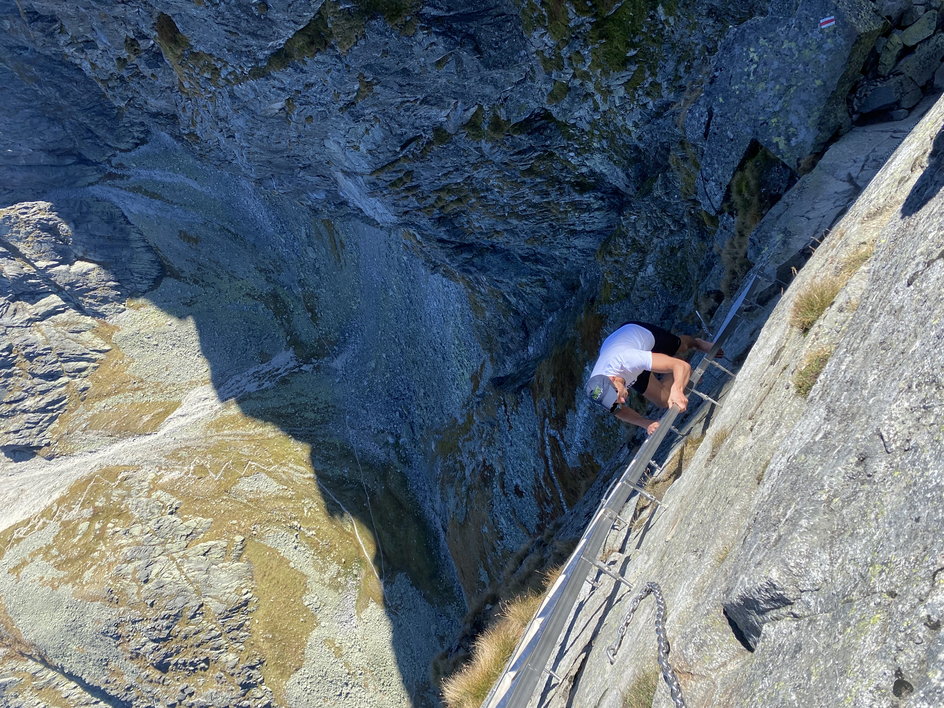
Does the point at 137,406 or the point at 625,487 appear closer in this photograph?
the point at 625,487

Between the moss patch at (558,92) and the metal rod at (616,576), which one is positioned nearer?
the metal rod at (616,576)

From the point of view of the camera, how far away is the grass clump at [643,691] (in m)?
5.15

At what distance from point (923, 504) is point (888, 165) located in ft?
18.5

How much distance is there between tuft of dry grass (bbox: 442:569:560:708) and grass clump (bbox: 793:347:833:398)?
6.61 m

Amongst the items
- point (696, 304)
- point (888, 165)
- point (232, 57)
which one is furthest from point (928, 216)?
point (232, 57)

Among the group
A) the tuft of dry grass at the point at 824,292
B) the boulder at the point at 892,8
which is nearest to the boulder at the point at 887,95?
the boulder at the point at 892,8

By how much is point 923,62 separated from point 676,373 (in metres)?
5.74

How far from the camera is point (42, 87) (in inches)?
1273

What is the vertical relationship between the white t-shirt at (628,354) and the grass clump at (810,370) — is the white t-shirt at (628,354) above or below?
below

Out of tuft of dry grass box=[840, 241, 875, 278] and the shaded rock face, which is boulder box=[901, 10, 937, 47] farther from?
tuft of dry grass box=[840, 241, 875, 278]

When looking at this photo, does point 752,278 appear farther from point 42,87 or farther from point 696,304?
A: point 42,87

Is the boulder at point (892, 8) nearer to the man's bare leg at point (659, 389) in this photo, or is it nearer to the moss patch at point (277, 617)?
the man's bare leg at point (659, 389)

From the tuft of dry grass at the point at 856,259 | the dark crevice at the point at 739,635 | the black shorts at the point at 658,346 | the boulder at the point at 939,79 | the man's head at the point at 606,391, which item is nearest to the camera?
the dark crevice at the point at 739,635

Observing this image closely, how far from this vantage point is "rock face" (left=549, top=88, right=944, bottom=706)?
344cm
